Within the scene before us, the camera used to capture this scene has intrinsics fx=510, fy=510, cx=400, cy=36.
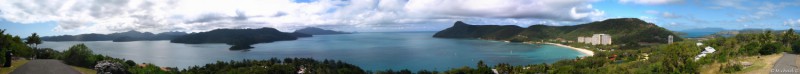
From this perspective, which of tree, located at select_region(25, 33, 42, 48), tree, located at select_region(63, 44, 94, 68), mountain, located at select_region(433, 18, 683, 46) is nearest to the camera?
tree, located at select_region(63, 44, 94, 68)

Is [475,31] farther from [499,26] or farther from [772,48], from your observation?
[772,48]

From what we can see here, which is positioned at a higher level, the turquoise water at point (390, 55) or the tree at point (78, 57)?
the tree at point (78, 57)

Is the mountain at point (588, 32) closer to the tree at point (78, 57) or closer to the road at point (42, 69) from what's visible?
the tree at point (78, 57)

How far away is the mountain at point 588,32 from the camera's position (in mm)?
97625

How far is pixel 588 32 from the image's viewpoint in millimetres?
130625

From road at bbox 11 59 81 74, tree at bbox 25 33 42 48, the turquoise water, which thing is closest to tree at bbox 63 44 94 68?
road at bbox 11 59 81 74

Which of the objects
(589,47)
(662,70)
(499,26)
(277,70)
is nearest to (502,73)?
(662,70)

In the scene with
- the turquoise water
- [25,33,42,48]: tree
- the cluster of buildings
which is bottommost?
the turquoise water

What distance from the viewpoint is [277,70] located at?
34094mm

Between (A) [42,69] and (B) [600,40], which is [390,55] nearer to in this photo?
(B) [600,40]

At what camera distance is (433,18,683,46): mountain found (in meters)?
97.6

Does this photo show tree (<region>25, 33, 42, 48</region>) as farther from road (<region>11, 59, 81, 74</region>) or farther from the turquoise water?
the turquoise water

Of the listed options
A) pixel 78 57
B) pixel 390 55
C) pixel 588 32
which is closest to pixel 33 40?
pixel 78 57

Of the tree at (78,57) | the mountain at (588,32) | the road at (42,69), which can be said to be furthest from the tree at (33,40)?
the mountain at (588,32)
